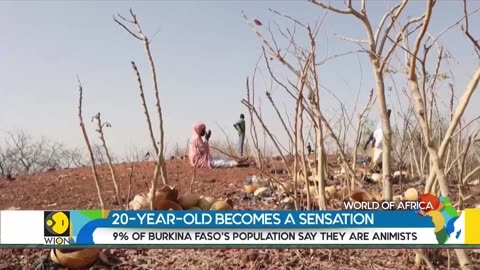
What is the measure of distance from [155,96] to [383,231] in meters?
2.05

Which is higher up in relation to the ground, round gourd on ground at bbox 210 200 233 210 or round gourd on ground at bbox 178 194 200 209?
round gourd on ground at bbox 178 194 200 209

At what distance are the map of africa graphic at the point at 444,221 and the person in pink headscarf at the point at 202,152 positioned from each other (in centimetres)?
612

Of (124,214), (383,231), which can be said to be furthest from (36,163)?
(383,231)

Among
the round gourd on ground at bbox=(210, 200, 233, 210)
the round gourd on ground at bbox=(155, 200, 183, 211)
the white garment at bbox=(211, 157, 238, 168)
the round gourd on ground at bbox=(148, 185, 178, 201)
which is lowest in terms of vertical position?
the round gourd on ground at bbox=(210, 200, 233, 210)

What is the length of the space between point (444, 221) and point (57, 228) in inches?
119

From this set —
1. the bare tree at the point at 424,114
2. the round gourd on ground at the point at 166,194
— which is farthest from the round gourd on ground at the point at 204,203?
the bare tree at the point at 424,114

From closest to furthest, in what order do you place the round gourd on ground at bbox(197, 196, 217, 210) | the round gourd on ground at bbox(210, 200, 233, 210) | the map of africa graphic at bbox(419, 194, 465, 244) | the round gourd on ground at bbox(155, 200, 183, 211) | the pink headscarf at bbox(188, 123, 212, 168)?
the map of africa graphic at bbox(419, 194, 465, 244) → the round gourd on ground at bbox(155, 200, 183, 211) → the round gourd on ground at bbox(210, 200, 233, 210) → the round gourd on ground at bbox(197, 196, 217, 210) → the pink headscarf at bbox(188, 123, 212, 168)

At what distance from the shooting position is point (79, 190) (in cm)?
659

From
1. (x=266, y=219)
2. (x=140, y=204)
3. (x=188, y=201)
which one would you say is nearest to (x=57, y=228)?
(x=140, y=204)

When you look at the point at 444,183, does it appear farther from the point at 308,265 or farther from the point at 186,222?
the point at 186,222

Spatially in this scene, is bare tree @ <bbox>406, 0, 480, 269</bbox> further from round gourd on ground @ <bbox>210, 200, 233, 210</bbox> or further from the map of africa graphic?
round gourd on ground @ <bbox>210, 200, 233, 210</bbox>

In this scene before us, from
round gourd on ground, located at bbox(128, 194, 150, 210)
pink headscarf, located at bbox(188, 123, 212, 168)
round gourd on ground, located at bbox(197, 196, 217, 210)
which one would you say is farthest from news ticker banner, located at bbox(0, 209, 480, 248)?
pink headscarf, located at bbox(188, 123, 212, 168)

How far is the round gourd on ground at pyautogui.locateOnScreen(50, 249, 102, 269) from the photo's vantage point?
312 centimetres

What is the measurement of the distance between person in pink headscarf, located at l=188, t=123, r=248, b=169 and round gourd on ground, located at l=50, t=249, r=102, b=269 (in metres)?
5.77
